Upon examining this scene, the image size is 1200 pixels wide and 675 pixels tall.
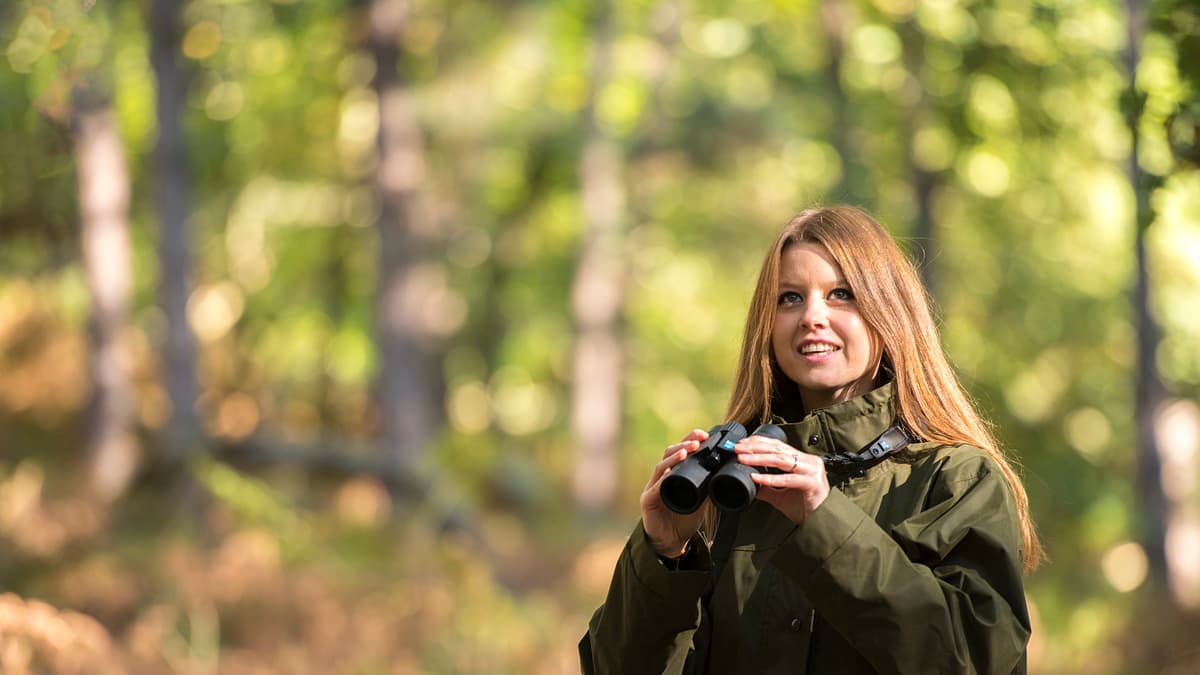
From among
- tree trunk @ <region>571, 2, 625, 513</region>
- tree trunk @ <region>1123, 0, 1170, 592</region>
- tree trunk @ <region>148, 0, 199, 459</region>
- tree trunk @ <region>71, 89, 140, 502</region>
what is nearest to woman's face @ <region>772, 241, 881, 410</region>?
tree trunk @ <region>1123, 0, 1170, 592</region>

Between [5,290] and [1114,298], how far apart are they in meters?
14.7

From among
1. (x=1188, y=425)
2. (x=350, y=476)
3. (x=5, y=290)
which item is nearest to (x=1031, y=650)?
(x=350, y=476)

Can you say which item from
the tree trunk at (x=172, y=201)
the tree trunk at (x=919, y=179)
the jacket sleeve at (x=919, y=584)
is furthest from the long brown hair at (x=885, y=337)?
the tree trunk at (x=919, y=179)

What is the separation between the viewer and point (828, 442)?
2791mm

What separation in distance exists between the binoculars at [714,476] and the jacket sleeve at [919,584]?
14 cm

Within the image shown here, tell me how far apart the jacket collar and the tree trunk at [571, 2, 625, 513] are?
18.1 meters

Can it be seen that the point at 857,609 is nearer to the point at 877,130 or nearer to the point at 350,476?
the point at 350,476

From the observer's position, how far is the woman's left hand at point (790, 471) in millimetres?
2496

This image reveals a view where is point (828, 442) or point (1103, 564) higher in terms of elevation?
point (828, 442)

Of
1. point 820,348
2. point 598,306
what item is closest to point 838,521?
point 820,348

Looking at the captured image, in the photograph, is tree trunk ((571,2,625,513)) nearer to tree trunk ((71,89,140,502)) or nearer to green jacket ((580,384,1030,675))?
tree trunk ((71,89,140,502))

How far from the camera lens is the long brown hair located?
113 inches

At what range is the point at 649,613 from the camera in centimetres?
276

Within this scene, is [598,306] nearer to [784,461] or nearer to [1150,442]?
[1150,442]
